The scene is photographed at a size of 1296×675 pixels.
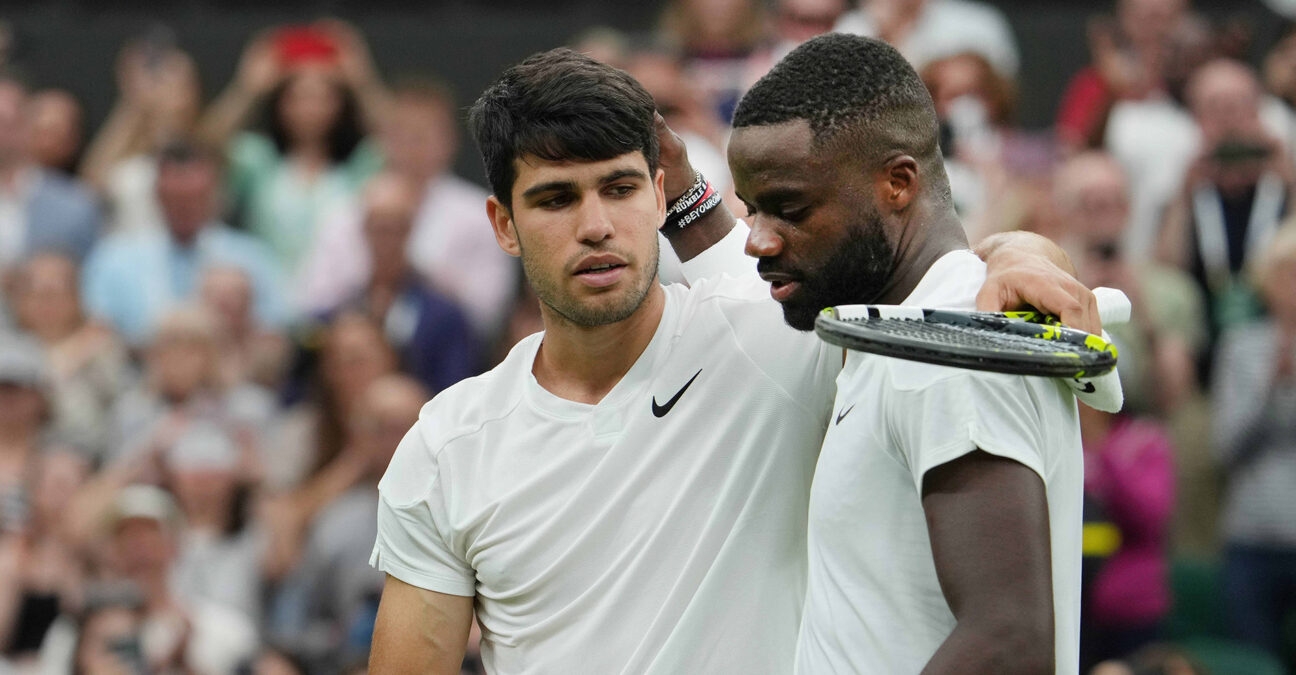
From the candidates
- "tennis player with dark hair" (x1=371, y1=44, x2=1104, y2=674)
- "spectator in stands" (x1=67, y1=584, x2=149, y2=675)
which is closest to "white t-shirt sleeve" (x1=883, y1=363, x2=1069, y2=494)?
"tennis player with dark hair" (x1=371, y1=44, x2=1104, y2=674)

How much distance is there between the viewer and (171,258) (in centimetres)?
854

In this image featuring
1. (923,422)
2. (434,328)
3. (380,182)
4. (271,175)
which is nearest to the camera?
(923,422)

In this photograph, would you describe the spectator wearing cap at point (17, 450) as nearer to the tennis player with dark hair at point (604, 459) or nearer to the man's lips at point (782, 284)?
the tennis player with dark hair at point (604, 459)

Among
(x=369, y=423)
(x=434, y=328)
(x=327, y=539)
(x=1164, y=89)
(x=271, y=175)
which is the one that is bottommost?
(x=327, y=539)

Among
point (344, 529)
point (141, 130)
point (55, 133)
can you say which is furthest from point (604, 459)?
point (55, 133)

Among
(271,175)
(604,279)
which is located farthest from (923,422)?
(271,175)

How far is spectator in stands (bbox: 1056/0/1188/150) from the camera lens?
7.93 m

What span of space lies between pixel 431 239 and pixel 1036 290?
18.7 feet

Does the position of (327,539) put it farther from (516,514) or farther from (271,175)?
(516,514)

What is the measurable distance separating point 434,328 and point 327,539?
1.12 meters

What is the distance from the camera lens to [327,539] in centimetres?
712

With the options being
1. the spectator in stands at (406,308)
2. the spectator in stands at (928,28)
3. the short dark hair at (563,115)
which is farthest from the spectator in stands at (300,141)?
the short dark hair at (563,115)

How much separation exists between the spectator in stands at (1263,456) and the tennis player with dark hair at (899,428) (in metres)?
4.19

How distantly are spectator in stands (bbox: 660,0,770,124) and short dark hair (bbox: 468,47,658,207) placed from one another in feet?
15.3
